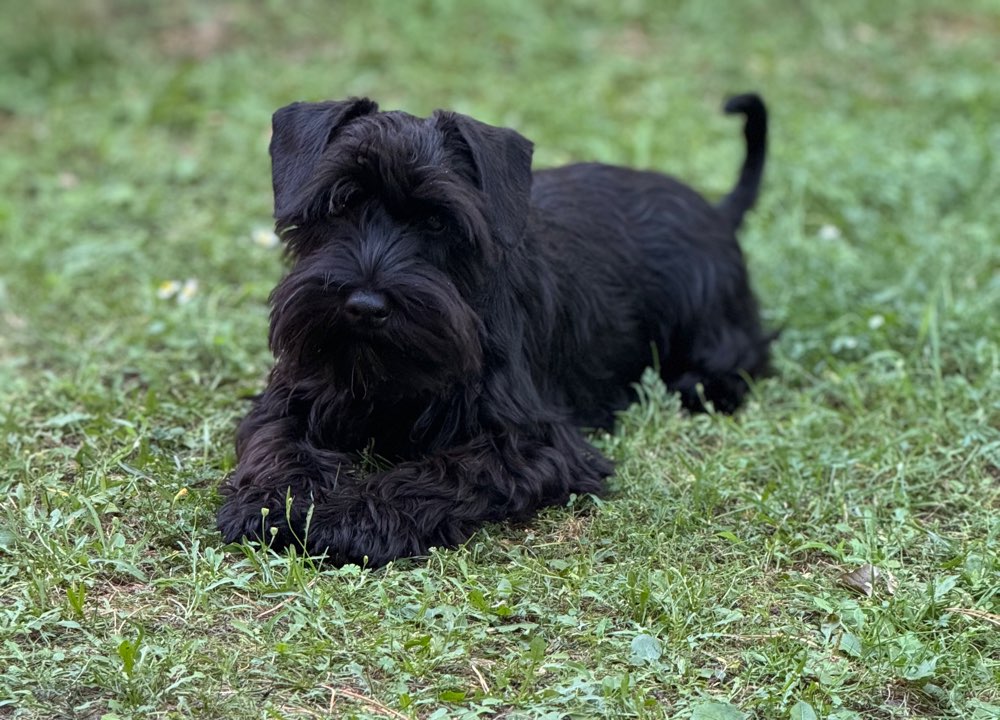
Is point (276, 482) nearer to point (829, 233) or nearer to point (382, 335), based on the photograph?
point (382, 335)

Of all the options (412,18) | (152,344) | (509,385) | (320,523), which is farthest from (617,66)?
(320,523)

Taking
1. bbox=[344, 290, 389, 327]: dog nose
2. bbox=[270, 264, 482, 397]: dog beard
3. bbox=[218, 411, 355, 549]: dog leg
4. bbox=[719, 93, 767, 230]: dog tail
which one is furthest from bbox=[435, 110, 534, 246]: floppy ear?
bbox=[719, 93, 767, 230]: dog tail

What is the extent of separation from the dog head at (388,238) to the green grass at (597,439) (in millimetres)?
689

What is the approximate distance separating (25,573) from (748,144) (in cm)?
421

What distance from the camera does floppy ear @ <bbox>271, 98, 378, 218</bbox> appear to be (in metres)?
4.54

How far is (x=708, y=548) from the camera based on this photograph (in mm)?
4543

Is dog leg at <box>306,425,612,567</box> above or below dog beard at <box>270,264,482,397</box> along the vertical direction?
below

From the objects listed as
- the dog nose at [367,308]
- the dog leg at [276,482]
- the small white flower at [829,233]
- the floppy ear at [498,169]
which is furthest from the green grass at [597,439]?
the floppy ear at [498,169]

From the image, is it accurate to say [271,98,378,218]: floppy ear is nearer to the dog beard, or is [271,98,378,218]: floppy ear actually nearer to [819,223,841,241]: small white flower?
the dog beard

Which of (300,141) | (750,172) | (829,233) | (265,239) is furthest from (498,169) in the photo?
(829,233)

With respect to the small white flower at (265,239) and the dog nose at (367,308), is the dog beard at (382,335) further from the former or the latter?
the small white flower at (265,239)

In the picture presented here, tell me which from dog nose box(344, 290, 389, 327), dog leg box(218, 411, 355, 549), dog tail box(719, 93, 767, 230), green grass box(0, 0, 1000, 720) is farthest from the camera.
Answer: dog tail box(719, 93, 767, 230)

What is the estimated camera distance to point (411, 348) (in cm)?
437

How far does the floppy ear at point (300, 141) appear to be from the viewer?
4543 mm
